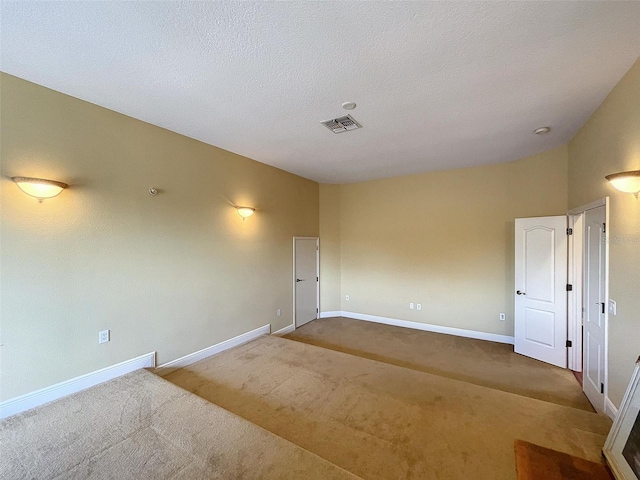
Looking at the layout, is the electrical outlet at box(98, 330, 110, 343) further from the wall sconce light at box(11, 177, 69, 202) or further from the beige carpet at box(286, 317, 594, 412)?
the beige carpet at box(286, 317, 594, 412)

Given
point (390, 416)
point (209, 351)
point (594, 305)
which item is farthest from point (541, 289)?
point (209, 351)

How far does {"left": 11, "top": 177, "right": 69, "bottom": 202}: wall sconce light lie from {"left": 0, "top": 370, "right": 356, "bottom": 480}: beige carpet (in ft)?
6.05

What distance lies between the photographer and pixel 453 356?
3.93 m

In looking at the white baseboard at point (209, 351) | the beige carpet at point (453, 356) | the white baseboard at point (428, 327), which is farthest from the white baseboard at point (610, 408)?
the white baseboard at point (209, 351)

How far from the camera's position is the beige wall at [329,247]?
6020mm

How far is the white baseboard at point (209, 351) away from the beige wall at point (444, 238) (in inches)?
95.7

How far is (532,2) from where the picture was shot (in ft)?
4.73

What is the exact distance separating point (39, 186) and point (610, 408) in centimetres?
526

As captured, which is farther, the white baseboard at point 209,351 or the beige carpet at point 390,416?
the white baseboard at point 209,351

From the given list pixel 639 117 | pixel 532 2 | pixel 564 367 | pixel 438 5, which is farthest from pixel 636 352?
pixel 438 5

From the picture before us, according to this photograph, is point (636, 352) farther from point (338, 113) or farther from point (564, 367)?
point (338, 113)

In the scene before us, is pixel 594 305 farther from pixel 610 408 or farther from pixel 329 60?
pixel 329 60

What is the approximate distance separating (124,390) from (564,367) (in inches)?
210

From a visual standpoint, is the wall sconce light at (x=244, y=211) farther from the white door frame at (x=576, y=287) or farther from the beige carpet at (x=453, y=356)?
the white door frame at (x=576, y=287)
